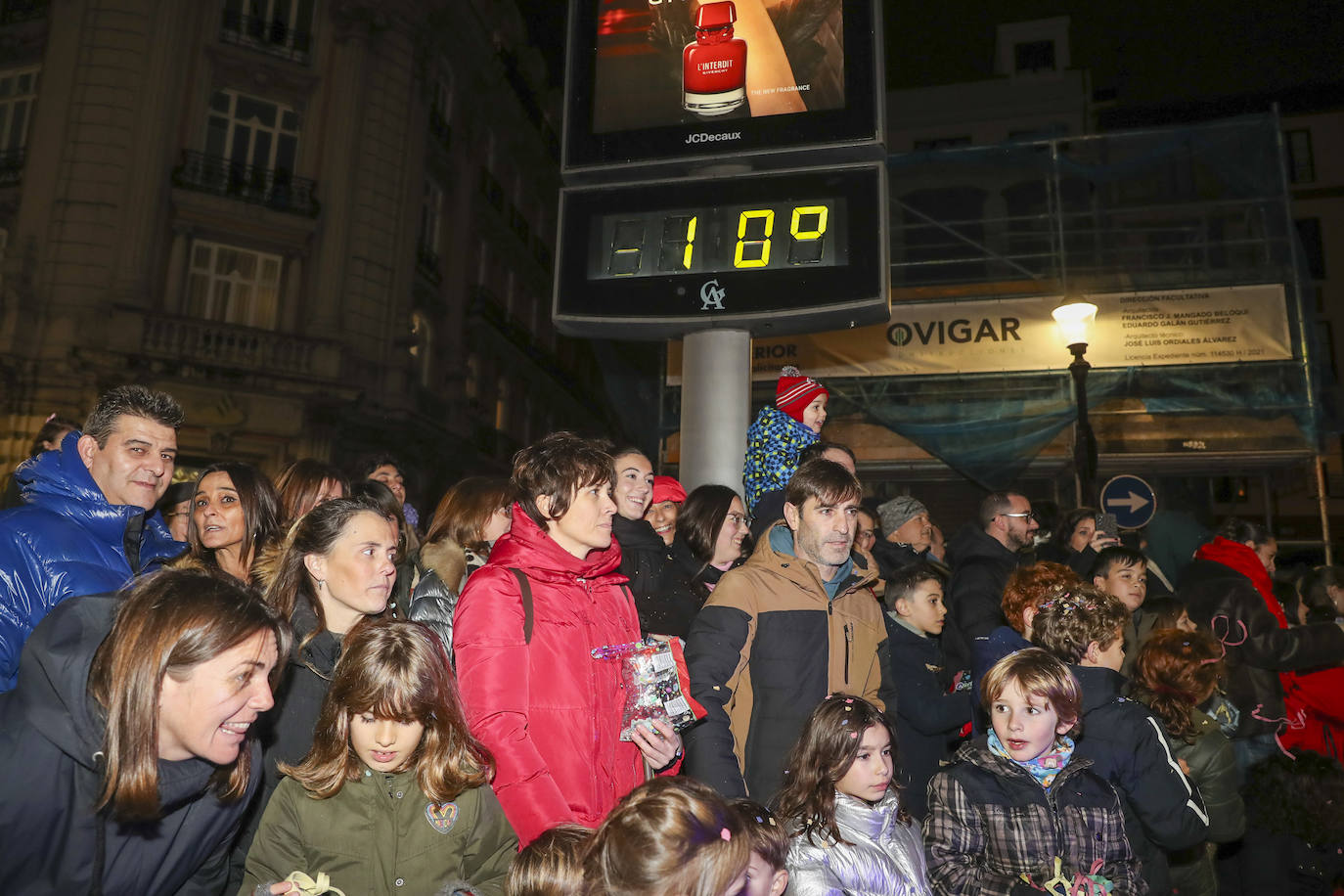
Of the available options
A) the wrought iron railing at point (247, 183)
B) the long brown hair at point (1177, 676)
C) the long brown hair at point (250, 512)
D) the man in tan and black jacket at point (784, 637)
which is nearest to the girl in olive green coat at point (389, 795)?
the man in tan and black jacket at point (784, 637)

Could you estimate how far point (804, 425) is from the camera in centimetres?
474

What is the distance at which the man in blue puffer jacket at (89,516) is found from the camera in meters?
2.84

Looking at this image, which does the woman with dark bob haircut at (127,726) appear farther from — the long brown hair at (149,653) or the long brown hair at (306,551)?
the long brown hair at (306,551)

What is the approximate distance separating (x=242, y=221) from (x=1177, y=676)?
2058 centimetres

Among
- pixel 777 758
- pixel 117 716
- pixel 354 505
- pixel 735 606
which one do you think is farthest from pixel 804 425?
pixel 117 716

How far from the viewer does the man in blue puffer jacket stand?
2.84m

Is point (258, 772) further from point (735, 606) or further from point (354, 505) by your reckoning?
point (735, 606)

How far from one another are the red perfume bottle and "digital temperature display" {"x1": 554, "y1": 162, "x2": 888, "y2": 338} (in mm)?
615

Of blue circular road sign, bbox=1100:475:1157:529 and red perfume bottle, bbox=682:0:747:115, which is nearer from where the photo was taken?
red perfume bottle, bbox=682:0:747:115

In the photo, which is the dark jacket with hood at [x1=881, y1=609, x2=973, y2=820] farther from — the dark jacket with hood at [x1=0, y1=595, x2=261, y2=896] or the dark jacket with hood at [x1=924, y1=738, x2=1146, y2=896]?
the dark jacket with hood at [x1=0, y1=595, x2=261, y2=896]

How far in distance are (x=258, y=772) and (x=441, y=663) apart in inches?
23.0

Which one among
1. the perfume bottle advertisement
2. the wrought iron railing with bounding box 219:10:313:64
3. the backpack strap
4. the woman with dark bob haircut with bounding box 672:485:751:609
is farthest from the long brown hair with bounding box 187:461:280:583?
the wrought iron railing with bounding box 219:10:313:64

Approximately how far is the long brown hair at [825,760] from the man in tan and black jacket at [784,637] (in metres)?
0.22

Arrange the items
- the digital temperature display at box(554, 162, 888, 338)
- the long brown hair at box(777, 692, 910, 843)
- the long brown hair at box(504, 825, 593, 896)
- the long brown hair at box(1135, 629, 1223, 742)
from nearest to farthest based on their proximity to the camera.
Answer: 1. the long brown hair at box(504, 825, 593, 896)
2. the long brown hair at box(777, 692, 910, 843)
3. the long brown hair at box(1135, 629, 1223, 742)
4. the digital temperature display at box(554, 162, 888, 338)
